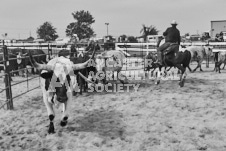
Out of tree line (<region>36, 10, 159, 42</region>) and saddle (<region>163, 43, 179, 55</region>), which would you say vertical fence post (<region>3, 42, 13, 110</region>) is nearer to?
saddle (<region>163, 43, 179, 55</region>)

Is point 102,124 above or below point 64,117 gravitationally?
below

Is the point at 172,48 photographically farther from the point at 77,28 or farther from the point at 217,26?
the point at 77,28

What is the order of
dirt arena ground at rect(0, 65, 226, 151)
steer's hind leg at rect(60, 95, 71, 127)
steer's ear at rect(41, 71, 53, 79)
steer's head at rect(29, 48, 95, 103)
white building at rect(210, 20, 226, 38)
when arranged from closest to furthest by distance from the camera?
dirt arena ground at rect(0, 65, 226, 151) < steer's head at rect(29, 48, 95, 103) < steer's ear at rect(41, 71, 53, 79) < steer's hind leg at rect(60, 95, 71, 127) < white building at rect(210, 20, 226, 38)

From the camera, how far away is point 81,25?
51.9 m

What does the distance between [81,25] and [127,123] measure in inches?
1922

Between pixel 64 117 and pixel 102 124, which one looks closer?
pixel 64 117

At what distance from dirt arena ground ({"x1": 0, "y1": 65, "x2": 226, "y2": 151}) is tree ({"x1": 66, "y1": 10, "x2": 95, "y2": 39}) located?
43.4 meters

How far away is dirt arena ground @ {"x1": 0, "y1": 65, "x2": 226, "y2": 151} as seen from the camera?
3.95 meters

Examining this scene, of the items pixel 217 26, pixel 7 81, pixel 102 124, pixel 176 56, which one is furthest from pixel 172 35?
pixel 217 26

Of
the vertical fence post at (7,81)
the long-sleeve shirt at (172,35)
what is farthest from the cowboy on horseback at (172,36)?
the vertical fence post at (7,81)

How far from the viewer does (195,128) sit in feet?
14.8

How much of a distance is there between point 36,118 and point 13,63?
291 inches

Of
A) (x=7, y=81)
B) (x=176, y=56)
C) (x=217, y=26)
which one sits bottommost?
(x=7, y=81)

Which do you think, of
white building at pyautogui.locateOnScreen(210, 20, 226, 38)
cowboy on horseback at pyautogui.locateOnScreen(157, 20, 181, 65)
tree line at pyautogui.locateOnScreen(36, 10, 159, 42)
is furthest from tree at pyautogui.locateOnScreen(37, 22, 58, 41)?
cowboy on horseback at pyautogui.locateOnScreen(157, 20, 181, 65)
